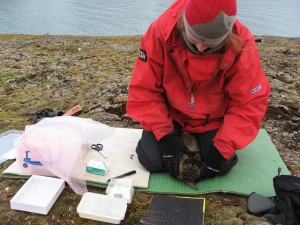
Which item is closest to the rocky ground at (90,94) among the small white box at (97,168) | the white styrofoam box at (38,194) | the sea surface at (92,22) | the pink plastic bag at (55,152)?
the white styrofoam box at (38,194)

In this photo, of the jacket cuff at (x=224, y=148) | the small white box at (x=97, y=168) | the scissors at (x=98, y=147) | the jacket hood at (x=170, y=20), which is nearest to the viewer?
the jacket hood at (x=170, y=20)

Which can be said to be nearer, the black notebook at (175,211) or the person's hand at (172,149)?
the black notebook at (175,211)

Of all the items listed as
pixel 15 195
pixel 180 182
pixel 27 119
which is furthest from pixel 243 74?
pixel 27 119

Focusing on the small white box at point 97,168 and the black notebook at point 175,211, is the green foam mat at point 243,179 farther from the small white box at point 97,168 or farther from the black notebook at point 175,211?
the small white box at point 97,168

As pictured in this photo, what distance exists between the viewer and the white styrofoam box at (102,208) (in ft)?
8.33

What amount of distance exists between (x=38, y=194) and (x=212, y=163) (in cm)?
158

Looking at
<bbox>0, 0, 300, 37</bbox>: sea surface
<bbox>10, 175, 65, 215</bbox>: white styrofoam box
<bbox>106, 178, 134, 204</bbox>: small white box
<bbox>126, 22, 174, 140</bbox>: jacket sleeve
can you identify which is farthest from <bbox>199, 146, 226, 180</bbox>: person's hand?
<bbox>0, 0, 300, 37</bbox>: sea surface

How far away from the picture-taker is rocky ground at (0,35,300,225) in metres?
2.72

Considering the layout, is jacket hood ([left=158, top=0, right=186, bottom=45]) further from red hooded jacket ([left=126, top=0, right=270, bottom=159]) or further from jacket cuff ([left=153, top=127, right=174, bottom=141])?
jacket cuff ([left=153, top=127, right=174, bottom=141])

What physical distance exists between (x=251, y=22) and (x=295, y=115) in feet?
47.2

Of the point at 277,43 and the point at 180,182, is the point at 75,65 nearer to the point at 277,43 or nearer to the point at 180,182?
the point at 180,182

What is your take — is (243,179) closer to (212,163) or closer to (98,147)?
(212,163)

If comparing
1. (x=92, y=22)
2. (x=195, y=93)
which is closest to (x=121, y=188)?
(x=195, y=93)

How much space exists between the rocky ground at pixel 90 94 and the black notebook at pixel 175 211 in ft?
0.26
